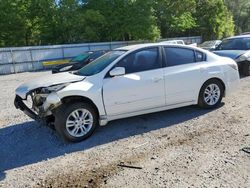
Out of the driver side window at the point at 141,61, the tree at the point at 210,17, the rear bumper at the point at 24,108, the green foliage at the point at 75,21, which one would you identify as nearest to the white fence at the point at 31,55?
the green foliage at the point at 75,21

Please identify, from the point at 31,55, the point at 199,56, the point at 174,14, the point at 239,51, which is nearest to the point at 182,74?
the point at 199,56

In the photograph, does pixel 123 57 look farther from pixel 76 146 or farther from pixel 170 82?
pixel 76 146

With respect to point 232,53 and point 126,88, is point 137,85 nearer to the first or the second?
point 126,88

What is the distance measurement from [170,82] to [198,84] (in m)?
0.76

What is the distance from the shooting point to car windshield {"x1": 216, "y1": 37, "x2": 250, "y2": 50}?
10758 millimetres

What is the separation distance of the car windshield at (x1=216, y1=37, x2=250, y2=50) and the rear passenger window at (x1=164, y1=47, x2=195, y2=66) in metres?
5.55

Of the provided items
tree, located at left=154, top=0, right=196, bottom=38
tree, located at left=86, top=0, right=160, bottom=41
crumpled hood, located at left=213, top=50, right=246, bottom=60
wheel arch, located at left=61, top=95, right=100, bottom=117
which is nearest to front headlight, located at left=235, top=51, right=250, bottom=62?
crumpled hood, located at left=213, top=50, right=246, bottom=60

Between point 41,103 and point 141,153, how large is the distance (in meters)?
2.09

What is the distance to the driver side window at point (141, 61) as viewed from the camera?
5.48 m

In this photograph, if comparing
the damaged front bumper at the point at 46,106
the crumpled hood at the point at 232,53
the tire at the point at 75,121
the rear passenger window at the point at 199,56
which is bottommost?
the tire at the point at 75,121

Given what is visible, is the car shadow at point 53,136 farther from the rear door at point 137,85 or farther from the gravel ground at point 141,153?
the rear door at point 137,85

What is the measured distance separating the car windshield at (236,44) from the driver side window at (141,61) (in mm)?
6360

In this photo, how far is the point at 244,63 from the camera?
10.2m

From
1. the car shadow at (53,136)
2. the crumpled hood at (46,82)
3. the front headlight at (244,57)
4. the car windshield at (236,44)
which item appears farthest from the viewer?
the car windshield at (236,44)
